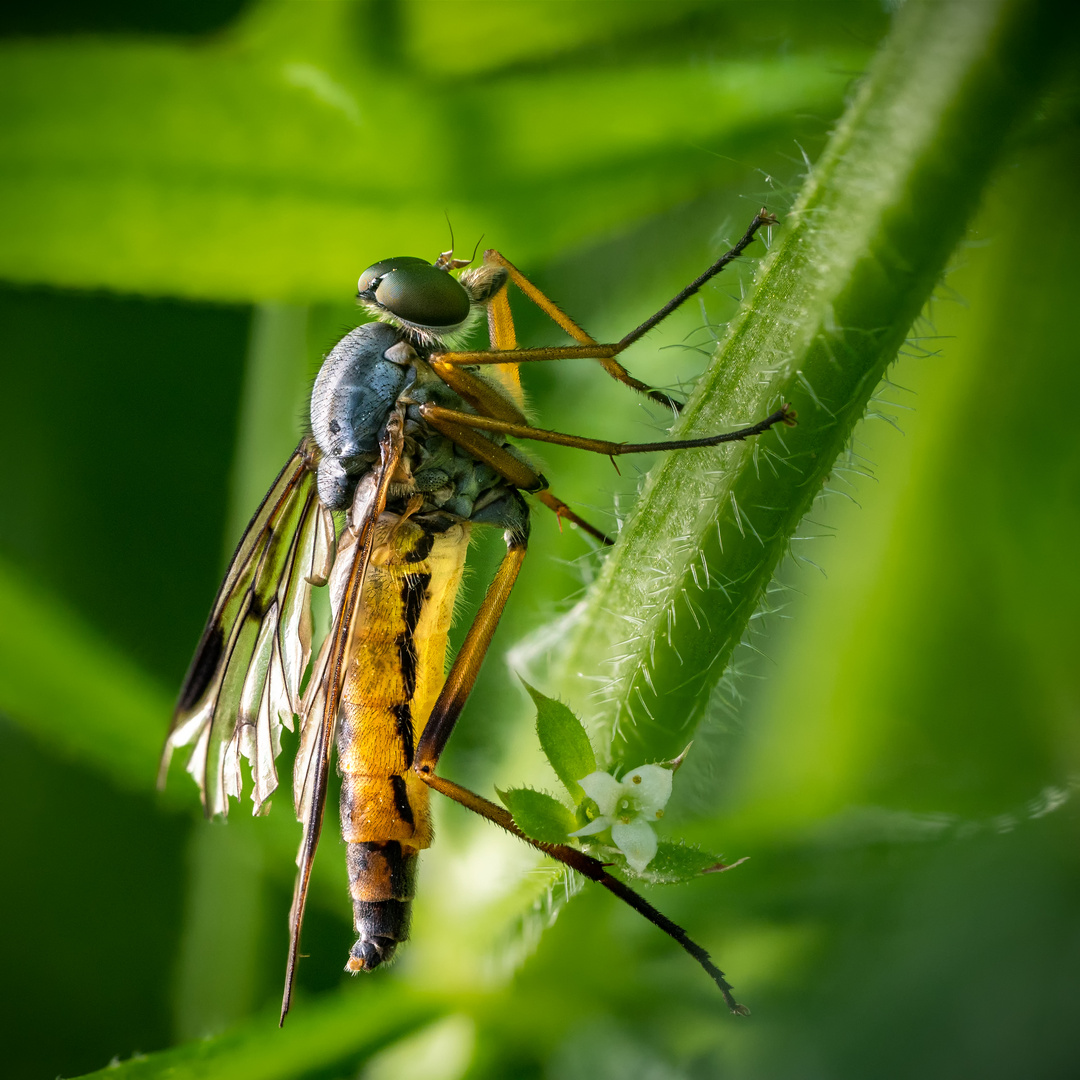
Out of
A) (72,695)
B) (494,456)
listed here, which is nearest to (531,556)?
(494,456)

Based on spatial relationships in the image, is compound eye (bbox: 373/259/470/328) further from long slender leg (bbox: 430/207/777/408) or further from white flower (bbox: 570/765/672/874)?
white flower (bbox: 570/765/672/874)

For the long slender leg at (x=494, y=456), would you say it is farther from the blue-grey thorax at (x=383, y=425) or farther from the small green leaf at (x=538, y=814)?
the small green leaf at (x=538, y=814)

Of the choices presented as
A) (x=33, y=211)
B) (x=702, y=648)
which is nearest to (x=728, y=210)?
(x=702, y=648)

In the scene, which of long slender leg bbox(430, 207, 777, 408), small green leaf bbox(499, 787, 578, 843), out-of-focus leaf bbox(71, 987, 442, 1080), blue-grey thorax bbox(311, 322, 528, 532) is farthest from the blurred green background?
small green leaf bbox(499, 787, 578, 843)

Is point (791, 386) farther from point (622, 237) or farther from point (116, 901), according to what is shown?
point (116, 901)

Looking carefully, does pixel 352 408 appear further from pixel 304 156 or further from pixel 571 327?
pixel 304 156

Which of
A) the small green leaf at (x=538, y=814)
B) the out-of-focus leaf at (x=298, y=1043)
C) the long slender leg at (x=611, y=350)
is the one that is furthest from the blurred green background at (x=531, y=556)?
the small green leaf at (x=538, y=814)
